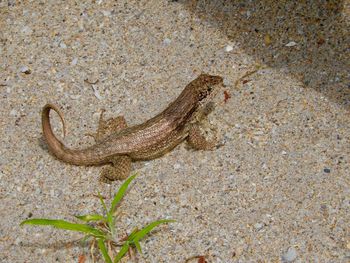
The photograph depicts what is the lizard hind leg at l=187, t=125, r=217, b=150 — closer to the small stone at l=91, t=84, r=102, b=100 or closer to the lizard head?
the lizard head

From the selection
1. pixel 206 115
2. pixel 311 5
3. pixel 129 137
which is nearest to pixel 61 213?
pixel 129 137

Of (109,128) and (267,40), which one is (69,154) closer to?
(109,128)

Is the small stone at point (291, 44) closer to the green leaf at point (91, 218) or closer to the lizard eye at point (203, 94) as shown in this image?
the lizard eye at point (203, 94)

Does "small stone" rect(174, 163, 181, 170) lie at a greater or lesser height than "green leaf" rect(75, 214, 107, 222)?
lesser

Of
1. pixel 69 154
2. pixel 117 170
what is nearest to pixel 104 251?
pixel 117 170

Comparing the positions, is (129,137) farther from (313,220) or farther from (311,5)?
(311,5)

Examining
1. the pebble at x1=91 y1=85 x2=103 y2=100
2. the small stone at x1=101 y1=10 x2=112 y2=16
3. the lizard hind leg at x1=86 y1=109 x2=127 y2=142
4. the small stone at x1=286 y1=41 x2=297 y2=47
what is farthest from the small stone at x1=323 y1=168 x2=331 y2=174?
the small stone at x1=101 y1=10 x2=112 y2=16

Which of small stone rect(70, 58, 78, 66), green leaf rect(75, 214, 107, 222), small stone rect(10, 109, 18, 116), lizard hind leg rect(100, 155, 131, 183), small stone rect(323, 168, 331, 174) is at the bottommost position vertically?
small stone rect(10, 109, 18, 116)
